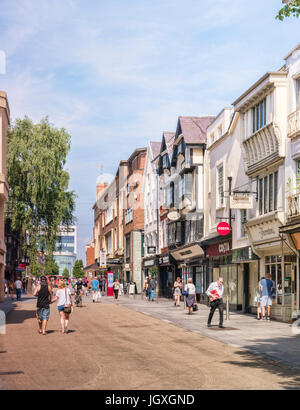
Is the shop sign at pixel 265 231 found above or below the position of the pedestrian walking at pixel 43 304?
above

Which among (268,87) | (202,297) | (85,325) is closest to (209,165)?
(202,297)

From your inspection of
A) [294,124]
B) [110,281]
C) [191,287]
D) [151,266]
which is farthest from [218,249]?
[151,266]

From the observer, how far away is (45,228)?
5362cm

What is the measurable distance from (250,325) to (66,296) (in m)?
7.05

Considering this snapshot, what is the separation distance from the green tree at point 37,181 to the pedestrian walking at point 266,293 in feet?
98.3

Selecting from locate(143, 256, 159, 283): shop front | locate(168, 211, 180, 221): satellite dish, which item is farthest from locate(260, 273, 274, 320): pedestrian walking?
locate(143, 256, 159, 283): shop front

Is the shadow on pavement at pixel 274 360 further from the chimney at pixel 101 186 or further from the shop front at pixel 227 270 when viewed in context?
the chimney at pixel 101 186

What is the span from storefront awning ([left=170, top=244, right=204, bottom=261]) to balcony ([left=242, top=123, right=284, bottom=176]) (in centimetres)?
1001

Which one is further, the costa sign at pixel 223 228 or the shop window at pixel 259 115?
the costa sign at pixel 223 228

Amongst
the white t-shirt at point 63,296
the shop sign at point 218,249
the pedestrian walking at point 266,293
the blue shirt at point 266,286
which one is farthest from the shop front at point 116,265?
the white t-shirt at point 63,296

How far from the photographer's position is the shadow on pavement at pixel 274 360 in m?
11.2

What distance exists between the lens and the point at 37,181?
52.4 metres

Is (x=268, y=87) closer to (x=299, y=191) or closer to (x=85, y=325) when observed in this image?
(x=299, y=191)

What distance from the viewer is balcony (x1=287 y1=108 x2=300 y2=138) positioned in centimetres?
2342
